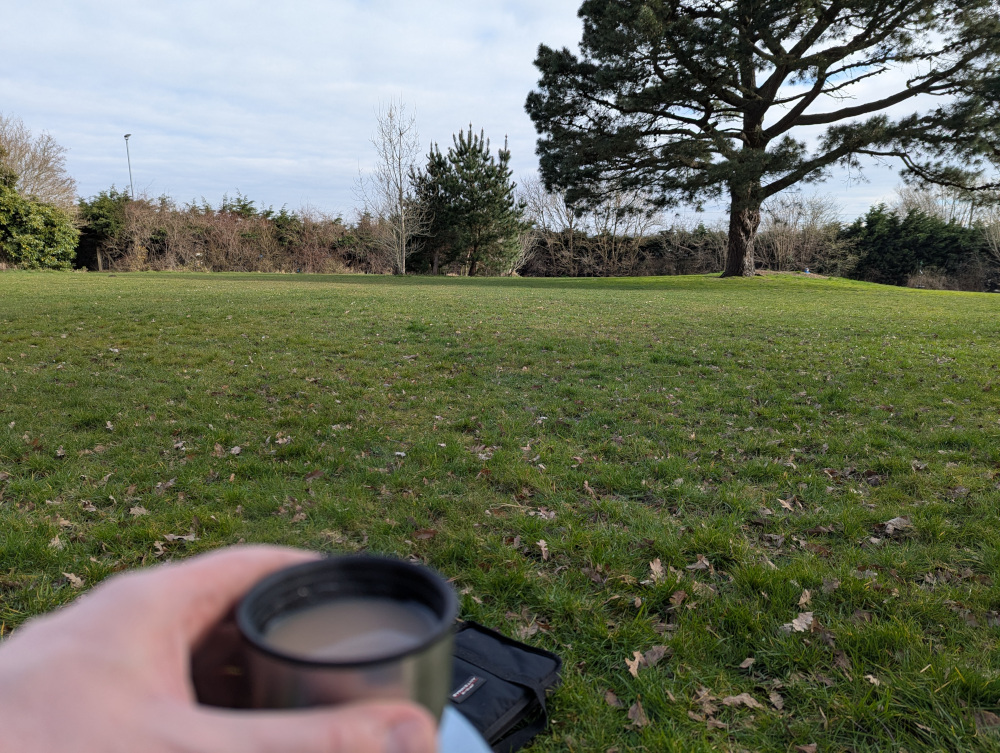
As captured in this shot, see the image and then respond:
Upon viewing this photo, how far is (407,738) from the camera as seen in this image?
58cm

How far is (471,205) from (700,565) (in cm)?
3222

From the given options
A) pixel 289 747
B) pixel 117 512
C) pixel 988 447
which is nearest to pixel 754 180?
pixel 988 447

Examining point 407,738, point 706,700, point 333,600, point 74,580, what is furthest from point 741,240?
point 407,738

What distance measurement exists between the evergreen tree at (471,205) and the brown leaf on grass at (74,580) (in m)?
32.1

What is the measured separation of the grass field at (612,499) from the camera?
2.22 meters

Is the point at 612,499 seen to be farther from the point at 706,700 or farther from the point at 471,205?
the point at 471,205

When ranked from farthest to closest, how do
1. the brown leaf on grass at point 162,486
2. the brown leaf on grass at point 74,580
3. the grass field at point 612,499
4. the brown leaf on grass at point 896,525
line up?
1. the brown leaf on grass at point 162,486
2. the brown leaf on grass at point 896,525
3. the brown leaf on grass at point 74,580
4. the grass field at point 612,499

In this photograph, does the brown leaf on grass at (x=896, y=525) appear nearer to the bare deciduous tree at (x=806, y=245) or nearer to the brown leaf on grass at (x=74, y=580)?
the brown leaf on grass at (x=74, y=580)

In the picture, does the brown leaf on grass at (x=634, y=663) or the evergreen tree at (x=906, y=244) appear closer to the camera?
the brown leaf on grass at (x=634, y=663)

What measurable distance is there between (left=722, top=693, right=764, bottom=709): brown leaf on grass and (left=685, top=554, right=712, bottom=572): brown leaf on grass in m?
0.86

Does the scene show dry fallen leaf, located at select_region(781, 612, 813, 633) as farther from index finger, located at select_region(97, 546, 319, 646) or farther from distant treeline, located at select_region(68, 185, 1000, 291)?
distant treeline, located at select_region(68, 185, 1000, 291)

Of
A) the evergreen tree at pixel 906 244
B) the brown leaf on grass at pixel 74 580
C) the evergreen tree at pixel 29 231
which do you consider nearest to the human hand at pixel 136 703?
the brown leaf on grass at pixel 74 580

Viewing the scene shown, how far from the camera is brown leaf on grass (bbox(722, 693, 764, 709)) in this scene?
2.13 meters

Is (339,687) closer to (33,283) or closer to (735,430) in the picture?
(735,430)
